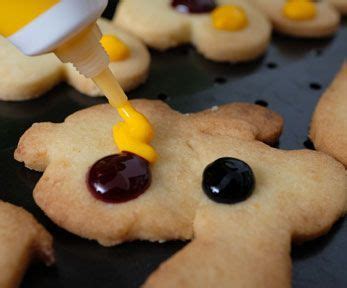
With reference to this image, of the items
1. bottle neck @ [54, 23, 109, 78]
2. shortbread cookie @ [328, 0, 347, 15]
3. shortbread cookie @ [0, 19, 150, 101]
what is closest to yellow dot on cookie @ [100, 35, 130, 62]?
shortbread cookie @ [0, 19, 150, 101]

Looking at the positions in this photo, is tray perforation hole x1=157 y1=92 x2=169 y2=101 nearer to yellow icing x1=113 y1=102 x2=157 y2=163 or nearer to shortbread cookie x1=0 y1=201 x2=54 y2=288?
yellow icing x1=113 y1=102 x2=157 y2=163

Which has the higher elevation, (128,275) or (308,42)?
(128,275)

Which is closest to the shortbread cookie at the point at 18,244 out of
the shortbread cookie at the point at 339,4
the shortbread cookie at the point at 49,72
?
the shortbread cookie at the point at 49,72

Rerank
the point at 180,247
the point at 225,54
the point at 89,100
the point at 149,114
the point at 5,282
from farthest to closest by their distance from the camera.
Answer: the point at 225,54 < the point at 89,100 < the point at 149,114 < the point at 180,247 < the point at 5,282

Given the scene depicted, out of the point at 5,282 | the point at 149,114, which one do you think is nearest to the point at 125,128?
the point at 149,114

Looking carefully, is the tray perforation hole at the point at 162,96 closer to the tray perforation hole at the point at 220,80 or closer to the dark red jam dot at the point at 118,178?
the tray perforation hole at the point at 220,80

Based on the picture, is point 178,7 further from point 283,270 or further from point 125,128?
point 283,270

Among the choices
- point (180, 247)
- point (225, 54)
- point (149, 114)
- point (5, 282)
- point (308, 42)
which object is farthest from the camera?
point (308, 42)
